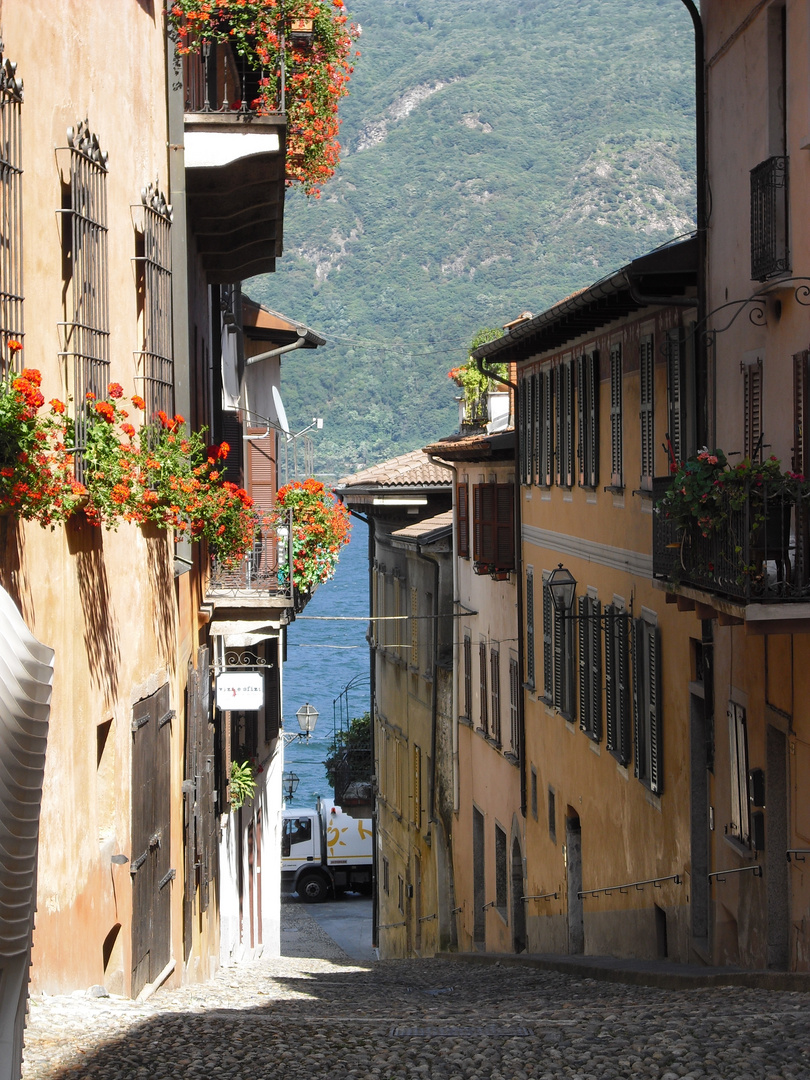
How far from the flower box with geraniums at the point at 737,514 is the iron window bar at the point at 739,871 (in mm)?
2475

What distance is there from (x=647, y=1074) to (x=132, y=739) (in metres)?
4.91

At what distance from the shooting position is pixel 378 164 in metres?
195

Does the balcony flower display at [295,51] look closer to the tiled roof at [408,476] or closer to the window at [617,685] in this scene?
the window at [617,685]

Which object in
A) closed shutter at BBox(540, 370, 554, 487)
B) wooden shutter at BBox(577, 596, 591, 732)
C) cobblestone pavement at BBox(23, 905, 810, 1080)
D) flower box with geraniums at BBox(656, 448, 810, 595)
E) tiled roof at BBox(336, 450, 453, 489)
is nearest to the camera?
cobblestone pavement at BBox(23, 905, 810, 1080)

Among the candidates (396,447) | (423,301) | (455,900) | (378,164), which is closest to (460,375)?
(455,900)

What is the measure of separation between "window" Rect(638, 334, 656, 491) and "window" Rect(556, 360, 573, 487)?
3.62 m

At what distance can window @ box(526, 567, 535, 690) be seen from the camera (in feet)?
70.4

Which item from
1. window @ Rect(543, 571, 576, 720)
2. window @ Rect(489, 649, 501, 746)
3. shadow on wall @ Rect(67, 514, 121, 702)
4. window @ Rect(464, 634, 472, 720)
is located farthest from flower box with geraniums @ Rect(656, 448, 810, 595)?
window @ Rect(464, 634, 472, 720)

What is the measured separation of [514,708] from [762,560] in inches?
508

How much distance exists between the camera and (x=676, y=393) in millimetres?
13984

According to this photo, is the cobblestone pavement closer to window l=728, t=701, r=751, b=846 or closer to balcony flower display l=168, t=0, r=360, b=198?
window l=728, t=701, r=751, b=846

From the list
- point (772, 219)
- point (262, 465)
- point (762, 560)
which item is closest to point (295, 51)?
point (772, 219)

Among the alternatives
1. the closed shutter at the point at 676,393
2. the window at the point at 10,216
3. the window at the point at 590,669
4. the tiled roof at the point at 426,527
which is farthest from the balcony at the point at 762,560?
the tiled roof at the point at 426,527

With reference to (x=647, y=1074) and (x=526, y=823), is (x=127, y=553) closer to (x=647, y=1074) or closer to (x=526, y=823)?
(x=647, y=1074)
